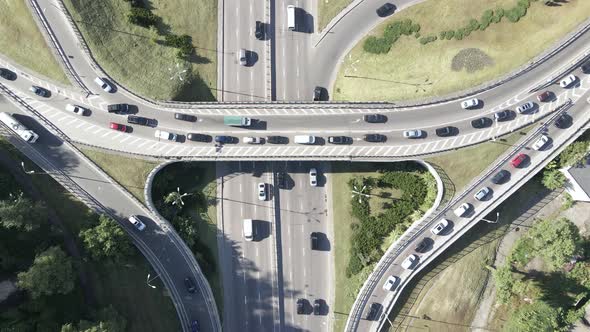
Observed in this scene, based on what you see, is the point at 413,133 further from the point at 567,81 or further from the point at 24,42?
the point at 24,42

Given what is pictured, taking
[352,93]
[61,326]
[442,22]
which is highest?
[442,22]

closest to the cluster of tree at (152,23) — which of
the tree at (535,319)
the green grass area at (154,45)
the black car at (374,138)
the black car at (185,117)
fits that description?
the green grass area at (154,45)

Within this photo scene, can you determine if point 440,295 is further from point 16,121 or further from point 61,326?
point 16,121

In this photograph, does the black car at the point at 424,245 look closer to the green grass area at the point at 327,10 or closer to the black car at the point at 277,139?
the black car at the point at 277,139

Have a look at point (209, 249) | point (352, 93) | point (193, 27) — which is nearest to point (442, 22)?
point (352, 93)

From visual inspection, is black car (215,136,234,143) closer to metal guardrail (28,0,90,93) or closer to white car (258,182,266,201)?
white car (258,182,266,201)
